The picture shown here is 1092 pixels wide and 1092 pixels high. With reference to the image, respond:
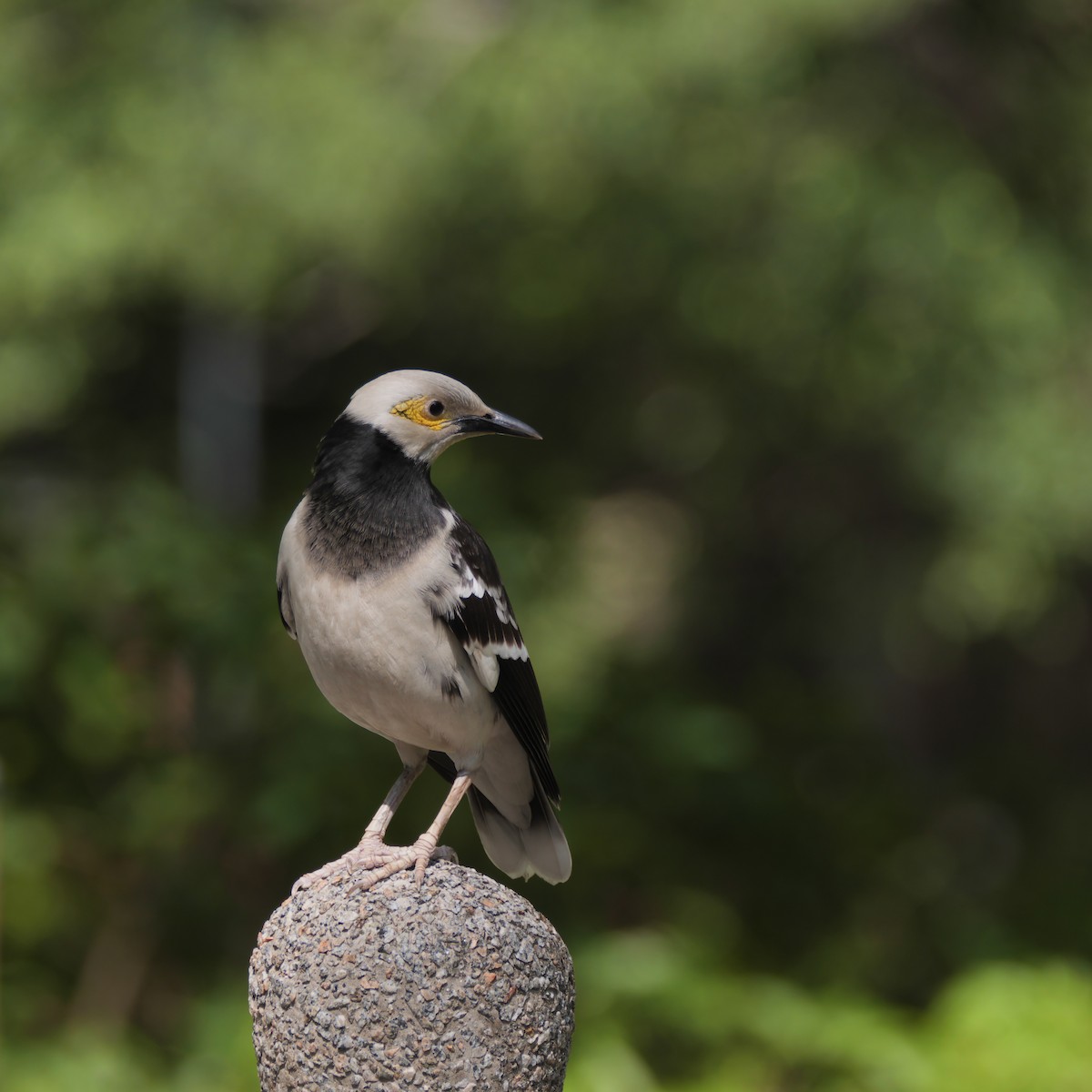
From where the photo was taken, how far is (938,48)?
31.6 ft

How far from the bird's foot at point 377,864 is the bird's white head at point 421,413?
848mm

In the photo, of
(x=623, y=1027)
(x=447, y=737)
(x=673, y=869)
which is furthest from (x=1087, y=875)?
(x=447, y=737)

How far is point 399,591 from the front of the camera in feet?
10.3

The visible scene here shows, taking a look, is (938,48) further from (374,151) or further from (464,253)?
(374,151)

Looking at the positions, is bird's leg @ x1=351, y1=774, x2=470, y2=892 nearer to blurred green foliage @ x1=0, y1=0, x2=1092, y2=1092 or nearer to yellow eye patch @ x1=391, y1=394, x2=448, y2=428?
yellow eye patch @ x1=391, y1=394, x2=448, y2=428

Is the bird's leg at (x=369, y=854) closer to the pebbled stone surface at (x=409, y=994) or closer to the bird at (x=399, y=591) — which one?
the bird at (x=399, y=591)

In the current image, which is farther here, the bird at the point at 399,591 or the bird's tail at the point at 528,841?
the bird's tail at the point at 528,841

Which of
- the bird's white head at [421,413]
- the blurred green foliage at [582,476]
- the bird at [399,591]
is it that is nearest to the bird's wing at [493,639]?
the bird at [399,591]

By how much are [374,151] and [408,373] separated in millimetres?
5088

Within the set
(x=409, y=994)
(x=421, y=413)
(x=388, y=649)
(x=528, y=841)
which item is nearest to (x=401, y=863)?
(x=409, y=994)

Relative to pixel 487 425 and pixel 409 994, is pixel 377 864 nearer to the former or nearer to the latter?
pixel 409 994

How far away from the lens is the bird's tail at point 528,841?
140 inches

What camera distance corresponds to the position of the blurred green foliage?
6.00 meters

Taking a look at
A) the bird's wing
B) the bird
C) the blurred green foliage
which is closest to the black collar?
the bird
